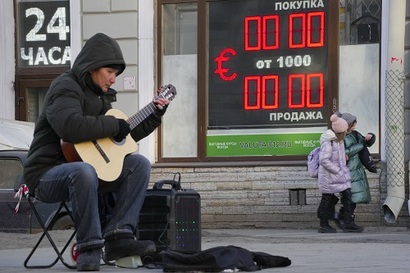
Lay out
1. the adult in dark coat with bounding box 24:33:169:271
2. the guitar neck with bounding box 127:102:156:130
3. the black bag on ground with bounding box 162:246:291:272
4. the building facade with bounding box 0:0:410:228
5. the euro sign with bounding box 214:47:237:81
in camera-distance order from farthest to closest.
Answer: the euro sign with bounding box 214:47:237:81 → the building facade with bounding box 0:0:410:228 → the guitar neck with bounding box 127:102:156:130 → the adult in dark coat with bounding box 24:33:169:271 → the black bag on ground with bounding box 162:246:291:272

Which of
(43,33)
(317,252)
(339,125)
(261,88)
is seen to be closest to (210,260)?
(317,252)

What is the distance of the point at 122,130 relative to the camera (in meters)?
7.27

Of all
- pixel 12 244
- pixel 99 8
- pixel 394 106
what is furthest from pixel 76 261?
pixel 99 8

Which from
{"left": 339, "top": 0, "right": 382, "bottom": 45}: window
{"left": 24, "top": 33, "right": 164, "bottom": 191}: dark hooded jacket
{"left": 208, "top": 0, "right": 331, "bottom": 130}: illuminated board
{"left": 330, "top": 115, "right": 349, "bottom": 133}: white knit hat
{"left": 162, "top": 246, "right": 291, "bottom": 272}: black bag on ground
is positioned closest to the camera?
{"left": 162, "top": 246, "right": 291, "bottom": 272}: black bag on ground

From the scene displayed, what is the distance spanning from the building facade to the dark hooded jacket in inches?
346

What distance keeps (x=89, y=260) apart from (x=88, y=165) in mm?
606

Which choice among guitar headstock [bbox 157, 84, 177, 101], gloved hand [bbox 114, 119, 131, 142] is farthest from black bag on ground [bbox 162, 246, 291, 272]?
guitar headstock [bbox 157, 84, 177, 101]

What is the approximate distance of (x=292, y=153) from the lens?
16.7 m

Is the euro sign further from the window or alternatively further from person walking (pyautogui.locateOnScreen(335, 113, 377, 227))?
person walking (pyautogui.locateOnScreen(335, 113, 377, 227))

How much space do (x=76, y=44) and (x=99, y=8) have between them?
732mm

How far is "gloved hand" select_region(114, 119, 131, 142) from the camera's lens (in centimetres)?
726

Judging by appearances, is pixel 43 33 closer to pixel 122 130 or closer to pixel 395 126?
pixel 395 126

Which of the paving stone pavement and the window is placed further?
the window

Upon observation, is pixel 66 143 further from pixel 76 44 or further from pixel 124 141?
pixel 76 44
